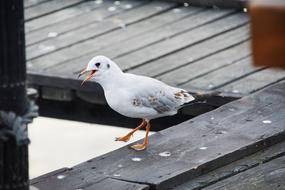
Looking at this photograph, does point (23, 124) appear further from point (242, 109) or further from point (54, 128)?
point (54, 128)

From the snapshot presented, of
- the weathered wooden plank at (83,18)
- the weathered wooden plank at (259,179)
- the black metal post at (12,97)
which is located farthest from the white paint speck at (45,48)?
the black metal post at (12,97)

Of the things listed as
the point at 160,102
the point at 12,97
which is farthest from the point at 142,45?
the point at 12,97

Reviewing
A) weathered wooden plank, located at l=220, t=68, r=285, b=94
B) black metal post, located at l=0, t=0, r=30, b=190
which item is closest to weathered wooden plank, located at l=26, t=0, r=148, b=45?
weathered wooden plank, located at l=220, t=68, r=285, b=94

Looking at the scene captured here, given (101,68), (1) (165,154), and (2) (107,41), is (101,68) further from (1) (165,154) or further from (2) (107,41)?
(2) (107,41)

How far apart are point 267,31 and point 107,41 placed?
16.1ft

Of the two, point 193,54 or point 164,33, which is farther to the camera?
point 164,33

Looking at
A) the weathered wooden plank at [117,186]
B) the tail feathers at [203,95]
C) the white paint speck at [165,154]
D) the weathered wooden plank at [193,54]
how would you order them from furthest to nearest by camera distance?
the weathered wooden plank at [193,54] → the tail feathers at [203,95] → the white paint speck at [165,154] → the weathered wooden plank at [117,186]

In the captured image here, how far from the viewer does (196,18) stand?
23.6 ft

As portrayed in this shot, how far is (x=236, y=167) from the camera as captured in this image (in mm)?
4422

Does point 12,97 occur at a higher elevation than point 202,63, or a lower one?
higher

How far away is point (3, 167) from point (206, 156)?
1596 mm

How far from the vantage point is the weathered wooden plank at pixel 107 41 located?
6.50 meters

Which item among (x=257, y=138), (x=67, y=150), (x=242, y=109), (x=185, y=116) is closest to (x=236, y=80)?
(x=185, y=116)

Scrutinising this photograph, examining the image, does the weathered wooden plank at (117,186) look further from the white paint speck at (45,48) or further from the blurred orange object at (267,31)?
the white paint speck at (45,48)
